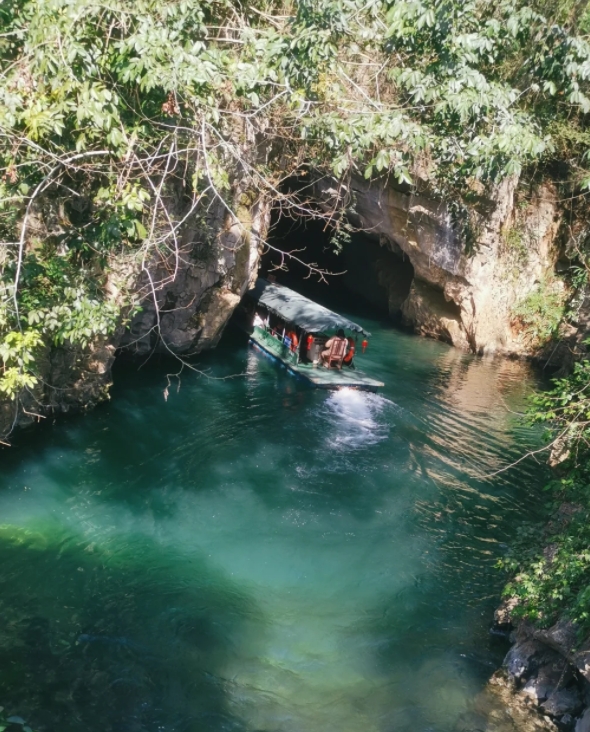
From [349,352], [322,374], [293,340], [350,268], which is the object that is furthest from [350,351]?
[350,268]

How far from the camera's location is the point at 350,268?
2998 cm

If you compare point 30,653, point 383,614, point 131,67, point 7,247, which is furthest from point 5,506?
point 131,67

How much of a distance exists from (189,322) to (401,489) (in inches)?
300

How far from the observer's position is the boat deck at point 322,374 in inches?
653

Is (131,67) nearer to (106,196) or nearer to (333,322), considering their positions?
(106,196)

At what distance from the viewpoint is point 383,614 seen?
28.0ft

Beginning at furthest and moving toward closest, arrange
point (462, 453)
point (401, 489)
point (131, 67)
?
point (462, 453) < point (401, 489) < point (131, 67)

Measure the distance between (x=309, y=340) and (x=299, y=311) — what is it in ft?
3.43

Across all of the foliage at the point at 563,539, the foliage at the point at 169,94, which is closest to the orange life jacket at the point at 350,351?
the foliage at the point at 563,539

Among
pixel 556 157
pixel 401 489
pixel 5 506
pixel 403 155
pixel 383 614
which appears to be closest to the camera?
pixel 403 155

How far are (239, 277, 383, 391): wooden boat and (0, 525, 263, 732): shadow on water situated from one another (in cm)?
850

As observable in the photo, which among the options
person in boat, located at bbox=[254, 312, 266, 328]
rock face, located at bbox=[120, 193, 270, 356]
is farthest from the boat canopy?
rock face, located at bbox=[120, 193, 270, 356]

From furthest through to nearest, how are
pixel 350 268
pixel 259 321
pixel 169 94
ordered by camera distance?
pixel 350 268 < pixel 259 321 < pixel 169 94

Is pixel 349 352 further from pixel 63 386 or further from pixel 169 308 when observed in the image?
pixel 63 386
